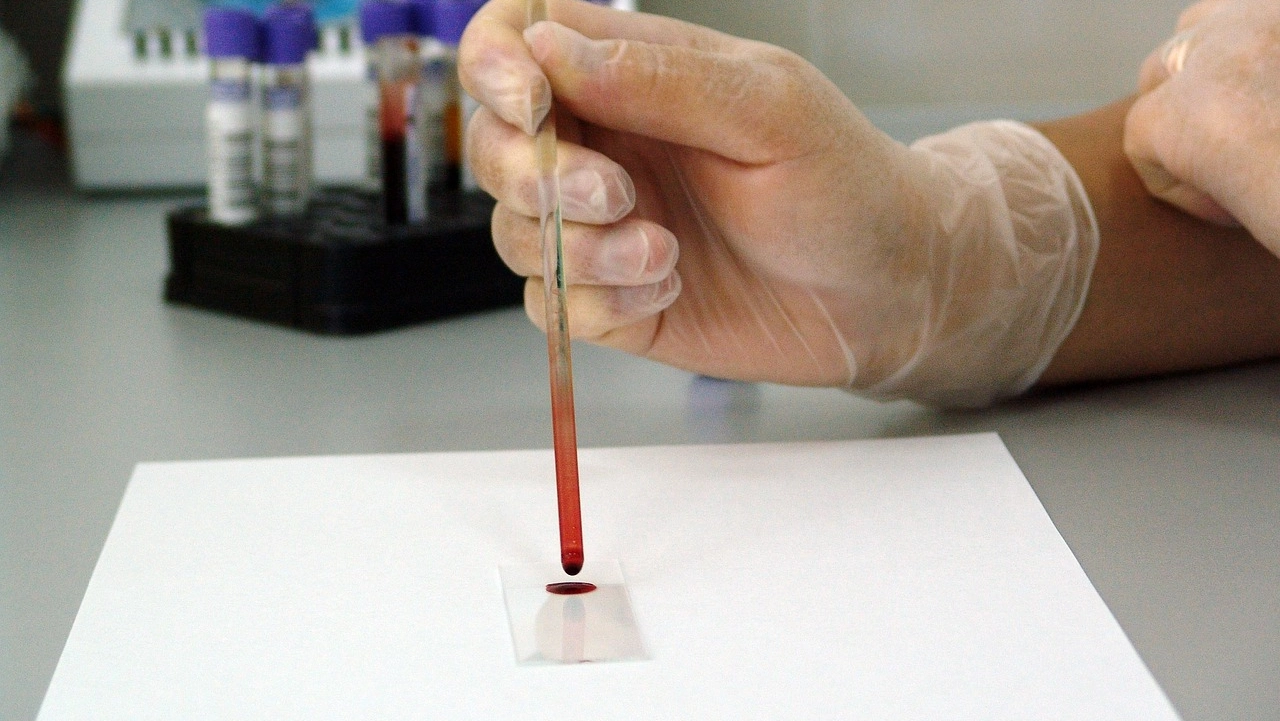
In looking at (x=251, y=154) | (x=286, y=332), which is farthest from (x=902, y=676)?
(x=251, y=154)

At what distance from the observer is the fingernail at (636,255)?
684mm

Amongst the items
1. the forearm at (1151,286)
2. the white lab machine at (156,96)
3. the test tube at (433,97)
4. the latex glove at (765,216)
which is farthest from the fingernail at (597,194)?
the white lab machine at (156,96)

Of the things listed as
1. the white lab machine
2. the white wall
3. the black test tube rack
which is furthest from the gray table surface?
the white wall

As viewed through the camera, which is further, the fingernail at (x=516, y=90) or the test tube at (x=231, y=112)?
the test tube at (x=231, y=112)

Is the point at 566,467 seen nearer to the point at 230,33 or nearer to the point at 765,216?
the point at 765,216

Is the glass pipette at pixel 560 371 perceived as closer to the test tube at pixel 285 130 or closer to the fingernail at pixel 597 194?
the fingernail at pixel 597 194

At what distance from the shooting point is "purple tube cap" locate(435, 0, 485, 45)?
3.76ft

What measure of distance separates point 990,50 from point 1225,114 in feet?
3.75

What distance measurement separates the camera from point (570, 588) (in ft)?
1.90

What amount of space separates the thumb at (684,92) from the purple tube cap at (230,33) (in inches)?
21.1

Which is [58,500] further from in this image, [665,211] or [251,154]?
[251,154]

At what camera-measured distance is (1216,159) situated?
0.79 metres

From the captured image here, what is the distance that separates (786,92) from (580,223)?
0.14 metres

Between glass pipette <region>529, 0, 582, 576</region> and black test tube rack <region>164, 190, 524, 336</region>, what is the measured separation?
0.47 meters
